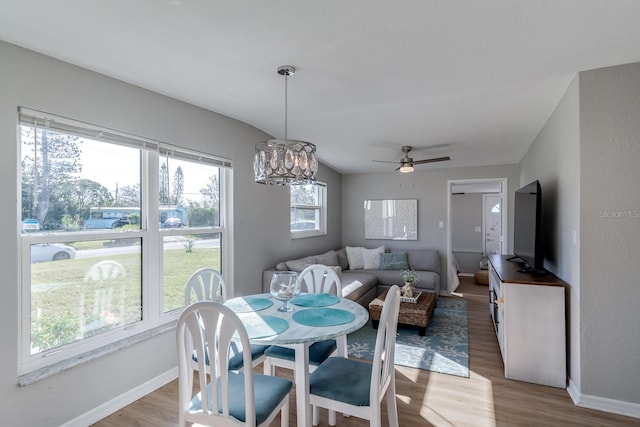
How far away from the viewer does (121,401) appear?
2324 millimetres

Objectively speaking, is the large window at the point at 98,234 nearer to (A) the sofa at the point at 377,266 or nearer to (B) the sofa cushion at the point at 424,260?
(A) the sofa at the point at 377,266

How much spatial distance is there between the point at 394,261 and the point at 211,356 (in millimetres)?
4447

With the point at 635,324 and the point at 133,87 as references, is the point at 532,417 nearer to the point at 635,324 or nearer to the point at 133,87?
the point at 635,324

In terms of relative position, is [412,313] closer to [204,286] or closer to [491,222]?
[204,286]

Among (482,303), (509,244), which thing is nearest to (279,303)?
(482,303)

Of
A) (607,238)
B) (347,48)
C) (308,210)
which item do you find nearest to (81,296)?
(347,48)

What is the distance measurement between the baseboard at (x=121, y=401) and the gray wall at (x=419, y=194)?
4.32 m

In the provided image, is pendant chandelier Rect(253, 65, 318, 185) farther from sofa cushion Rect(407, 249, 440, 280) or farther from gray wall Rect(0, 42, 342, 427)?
sofa cushion Rect(407, 249, 440, 280)

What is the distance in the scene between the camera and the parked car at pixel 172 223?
2.80 meters

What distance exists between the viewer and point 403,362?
3.03 m

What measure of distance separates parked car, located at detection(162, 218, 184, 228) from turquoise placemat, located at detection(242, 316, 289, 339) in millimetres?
1356

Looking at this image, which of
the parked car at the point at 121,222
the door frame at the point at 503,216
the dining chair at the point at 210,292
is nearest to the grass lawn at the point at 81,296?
the parked car at the point at 121,222

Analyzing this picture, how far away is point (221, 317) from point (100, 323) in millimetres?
1445

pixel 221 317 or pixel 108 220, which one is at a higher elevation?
pixel 108 220
